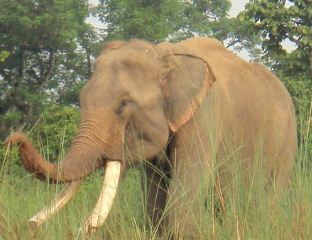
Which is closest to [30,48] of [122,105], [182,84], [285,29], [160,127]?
[285,29]

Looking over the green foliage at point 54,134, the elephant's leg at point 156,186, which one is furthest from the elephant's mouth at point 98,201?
the elephant's leg at point 156,186

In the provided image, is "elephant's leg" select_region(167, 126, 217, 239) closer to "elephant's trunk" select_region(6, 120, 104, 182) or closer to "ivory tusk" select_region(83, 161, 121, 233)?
"ivory tusk" select_region(83, 161, 121, 233)

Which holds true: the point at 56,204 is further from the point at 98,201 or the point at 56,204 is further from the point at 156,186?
the point at 156,186

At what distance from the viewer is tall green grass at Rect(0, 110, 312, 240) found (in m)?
4.03

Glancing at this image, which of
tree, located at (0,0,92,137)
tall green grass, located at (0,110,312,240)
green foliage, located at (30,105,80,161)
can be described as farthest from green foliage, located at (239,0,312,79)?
tall green grass, located at (0,110,312,240)

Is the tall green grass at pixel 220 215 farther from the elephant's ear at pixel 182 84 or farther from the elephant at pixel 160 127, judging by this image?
the elephant's ear at pixel 182 84

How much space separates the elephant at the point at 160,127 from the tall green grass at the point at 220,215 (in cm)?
10

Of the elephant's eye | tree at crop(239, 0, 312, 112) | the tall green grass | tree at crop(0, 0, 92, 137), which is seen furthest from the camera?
tree at crop(0, 0, 92, 137)

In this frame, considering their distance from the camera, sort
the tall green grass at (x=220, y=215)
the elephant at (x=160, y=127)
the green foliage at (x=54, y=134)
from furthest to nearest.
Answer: the elephant at (x=160, y=127), the green foliage at (x=54, y=134), the tall green grass at (x=220, y=215)

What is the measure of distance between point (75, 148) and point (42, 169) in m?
0.51

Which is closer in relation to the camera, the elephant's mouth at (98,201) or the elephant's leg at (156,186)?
the elephant's mouth at (98,201)

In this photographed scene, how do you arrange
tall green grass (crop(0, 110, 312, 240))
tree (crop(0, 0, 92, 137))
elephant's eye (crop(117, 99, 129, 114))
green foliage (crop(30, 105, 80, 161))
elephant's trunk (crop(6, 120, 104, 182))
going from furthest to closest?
1. tree (crop(0, 0, 92, 137))
2. elephant's eye (crop(117, 99, 129, 114))
3. green foliage (crop(30, 105, 80, 161))
4. elephant's trunk (crop(6, 120, 104, 182))
5. tall green grass (crop(0, 110, 312, 240))

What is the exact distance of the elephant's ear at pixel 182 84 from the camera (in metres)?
5.74

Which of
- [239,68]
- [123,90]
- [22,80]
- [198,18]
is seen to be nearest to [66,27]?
[22,80]
